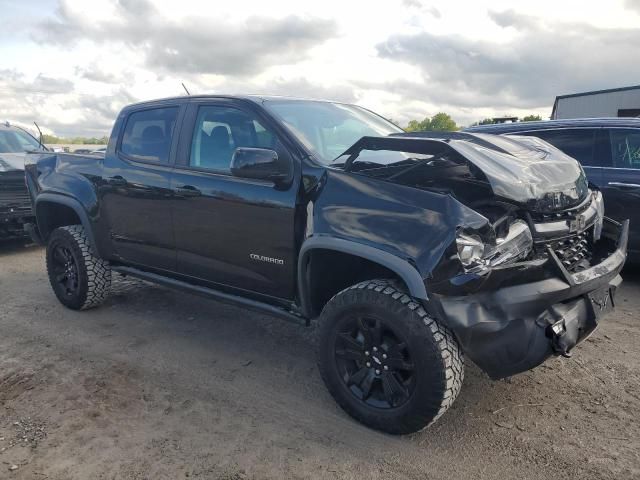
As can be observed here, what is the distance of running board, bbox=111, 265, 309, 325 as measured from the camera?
343 cm

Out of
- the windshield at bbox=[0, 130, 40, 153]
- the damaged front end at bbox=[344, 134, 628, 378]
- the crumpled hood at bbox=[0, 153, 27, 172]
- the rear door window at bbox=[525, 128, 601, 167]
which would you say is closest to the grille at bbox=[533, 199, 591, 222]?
the damaged front end at bbox=[344, 134, 628, 378]

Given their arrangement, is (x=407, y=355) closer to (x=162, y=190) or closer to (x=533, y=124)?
(x=162, y=190)

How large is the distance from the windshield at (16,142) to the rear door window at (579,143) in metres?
7.48

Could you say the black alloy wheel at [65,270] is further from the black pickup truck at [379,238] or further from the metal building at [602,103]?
the metal building at [602,103]

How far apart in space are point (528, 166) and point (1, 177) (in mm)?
7096

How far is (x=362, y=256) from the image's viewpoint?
2836mm

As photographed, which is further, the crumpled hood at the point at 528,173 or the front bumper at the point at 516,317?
the crumpled hood at the point at 528,173

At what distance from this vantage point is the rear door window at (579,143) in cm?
550

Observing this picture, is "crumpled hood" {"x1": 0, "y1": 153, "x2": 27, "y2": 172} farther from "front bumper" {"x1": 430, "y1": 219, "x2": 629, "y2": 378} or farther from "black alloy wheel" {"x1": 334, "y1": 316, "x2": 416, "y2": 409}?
"front bumper" {"x1": 430, "y1": 219, "x2": 629, "y2": 378}

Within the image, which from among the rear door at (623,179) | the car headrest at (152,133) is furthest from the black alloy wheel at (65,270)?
the rear door at (623,179)

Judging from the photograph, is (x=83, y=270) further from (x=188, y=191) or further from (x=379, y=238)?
(x=379, y=238)

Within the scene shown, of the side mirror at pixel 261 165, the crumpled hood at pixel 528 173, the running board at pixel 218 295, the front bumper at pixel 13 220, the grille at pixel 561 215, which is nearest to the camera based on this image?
the crumpled hood at pixel 528 173

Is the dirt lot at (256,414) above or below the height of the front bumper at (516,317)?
below

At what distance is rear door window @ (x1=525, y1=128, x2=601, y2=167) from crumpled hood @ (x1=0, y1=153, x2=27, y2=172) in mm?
7014
